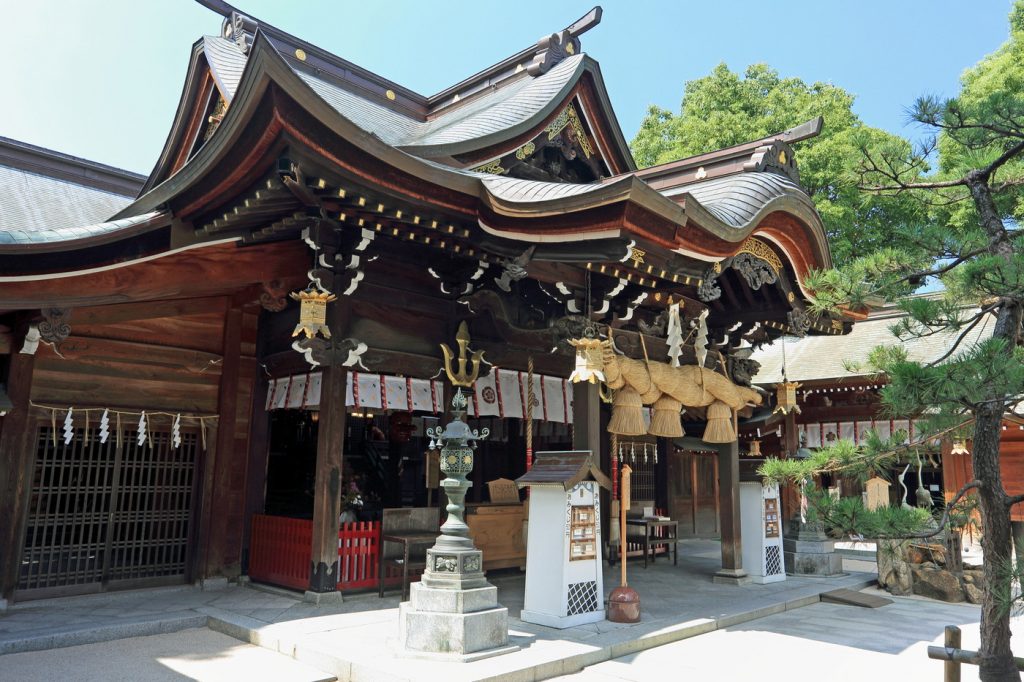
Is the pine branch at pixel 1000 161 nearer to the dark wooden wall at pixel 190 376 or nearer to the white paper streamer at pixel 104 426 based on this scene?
the dark wooden wall at pixel 190 376

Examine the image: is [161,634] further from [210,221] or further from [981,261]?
[981,261]

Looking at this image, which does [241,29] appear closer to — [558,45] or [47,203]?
[47,203]

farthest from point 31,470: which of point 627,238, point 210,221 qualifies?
point 627,238

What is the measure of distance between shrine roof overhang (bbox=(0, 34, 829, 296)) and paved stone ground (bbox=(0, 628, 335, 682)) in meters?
3.74

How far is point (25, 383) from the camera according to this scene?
7.52 metres

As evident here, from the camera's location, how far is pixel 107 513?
26.6 feet

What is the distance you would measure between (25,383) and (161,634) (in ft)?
10.2

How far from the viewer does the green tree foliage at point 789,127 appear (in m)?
21.0

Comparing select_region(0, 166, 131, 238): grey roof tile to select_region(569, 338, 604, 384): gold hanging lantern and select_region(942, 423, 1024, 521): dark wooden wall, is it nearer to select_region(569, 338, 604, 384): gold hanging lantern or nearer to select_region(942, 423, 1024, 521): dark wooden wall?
select_region(569, 338, 604, 384): gold hanging lantern

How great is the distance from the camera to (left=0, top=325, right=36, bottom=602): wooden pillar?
7.33 meters

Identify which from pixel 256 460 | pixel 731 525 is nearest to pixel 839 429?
pixel 731 525

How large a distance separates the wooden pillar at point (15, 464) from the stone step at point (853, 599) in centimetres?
962

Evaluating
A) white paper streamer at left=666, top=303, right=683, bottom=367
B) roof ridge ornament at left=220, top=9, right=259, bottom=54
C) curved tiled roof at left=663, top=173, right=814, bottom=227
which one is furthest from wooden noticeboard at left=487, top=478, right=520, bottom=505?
roof ridge ornament at left=220, top=9, right=259, bottom=54

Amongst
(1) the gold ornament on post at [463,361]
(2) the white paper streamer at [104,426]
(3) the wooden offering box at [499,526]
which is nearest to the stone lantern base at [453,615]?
(1) the gold ornament on post at [463,361]
